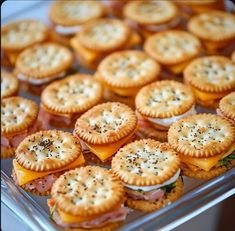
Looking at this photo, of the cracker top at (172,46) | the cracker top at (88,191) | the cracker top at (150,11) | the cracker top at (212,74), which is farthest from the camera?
the cracker top at (150,11)

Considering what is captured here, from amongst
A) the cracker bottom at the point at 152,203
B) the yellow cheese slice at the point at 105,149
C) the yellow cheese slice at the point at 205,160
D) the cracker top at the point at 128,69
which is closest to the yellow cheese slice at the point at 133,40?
the cracker top at the point at 128,69

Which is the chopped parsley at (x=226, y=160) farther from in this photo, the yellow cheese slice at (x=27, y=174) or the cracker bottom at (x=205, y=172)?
the yellow cheese slice at (x=27, y=174)

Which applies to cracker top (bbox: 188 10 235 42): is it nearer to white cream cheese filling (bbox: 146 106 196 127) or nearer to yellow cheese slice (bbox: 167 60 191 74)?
yellow cheese slice (bbox: 167 60 191 74)

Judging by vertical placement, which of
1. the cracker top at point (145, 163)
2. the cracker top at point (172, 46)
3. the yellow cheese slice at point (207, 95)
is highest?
the cracker top at point (145, 163)

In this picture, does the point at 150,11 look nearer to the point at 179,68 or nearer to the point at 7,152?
the point at 179,68

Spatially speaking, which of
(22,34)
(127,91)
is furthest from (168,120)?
(22,34)

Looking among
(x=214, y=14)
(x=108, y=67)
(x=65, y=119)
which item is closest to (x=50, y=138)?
(x=65, y=119)
